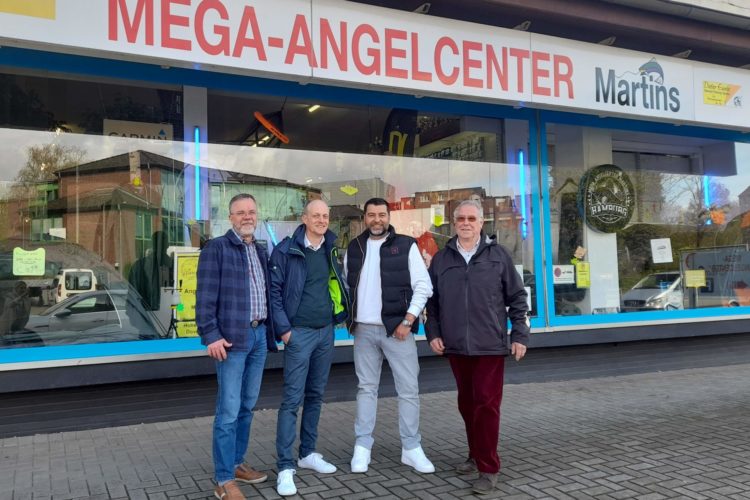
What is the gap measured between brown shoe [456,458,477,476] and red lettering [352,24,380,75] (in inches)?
136

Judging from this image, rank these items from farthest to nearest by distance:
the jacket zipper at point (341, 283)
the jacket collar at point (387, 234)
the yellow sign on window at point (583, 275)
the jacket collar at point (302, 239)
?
the yellow sign on window at point (583, 275)
the jacket collar at point (387, 234)
the jacket zipper at point (341, 283)
the jacket collar at point (302, 239)

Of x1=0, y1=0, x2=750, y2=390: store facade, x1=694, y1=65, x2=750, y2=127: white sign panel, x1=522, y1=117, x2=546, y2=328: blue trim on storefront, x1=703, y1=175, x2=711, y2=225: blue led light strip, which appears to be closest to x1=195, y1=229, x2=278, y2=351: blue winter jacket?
x1=0, y1=0, x2=750, y2=390: store facade

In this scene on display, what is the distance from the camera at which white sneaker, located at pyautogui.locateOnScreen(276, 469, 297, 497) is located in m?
3.66

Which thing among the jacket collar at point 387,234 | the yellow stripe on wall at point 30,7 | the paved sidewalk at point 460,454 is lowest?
the paved sidewalk at point 460,454

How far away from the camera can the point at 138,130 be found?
227 inches

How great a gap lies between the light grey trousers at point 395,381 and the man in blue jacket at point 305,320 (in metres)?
0.28

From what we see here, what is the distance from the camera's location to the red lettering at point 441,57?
5.75m

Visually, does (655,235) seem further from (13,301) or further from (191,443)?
(13,301)

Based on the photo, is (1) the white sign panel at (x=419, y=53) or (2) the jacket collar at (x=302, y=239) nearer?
(2) the jacket collar at (x=302, y=239)

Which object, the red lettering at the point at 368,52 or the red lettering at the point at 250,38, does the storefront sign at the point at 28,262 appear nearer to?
the red lettering at the point at 250,38

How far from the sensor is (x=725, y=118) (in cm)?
736

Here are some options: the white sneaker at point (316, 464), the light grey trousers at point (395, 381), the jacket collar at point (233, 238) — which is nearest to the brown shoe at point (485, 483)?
the light grey trousers at point (395, 381)

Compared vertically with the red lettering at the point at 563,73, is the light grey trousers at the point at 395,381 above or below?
below

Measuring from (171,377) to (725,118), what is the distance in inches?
278
